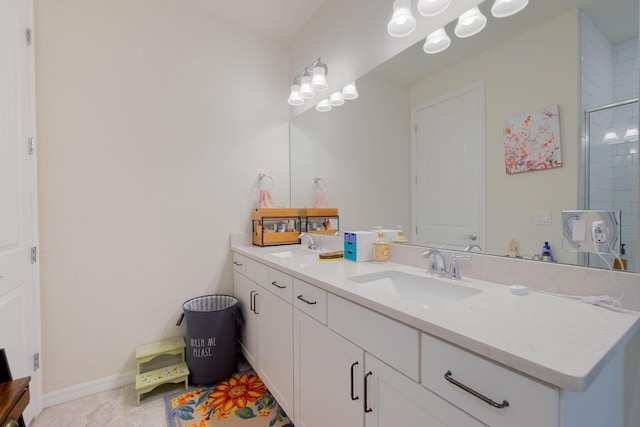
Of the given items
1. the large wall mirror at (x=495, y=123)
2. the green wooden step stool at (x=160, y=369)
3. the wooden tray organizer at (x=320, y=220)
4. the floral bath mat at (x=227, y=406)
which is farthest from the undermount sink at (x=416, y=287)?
the green wooden step stool at (x=160, y=369)

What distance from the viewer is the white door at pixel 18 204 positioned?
1382 millimetres

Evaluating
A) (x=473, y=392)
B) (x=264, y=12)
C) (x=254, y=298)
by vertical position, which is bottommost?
(x=254, y=298)

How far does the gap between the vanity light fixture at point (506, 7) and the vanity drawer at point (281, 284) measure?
1.43 metres

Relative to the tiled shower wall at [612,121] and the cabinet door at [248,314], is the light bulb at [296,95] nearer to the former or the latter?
the cabinet door at [248,314]

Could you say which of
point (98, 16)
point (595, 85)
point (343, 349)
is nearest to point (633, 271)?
point (595, 85)

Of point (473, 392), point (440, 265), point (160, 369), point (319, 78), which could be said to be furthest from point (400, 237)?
point (160, 369)

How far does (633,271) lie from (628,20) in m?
0.75

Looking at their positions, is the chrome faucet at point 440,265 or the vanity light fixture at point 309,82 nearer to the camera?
the chrome faucet at point 440,265

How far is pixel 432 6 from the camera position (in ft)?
4.38

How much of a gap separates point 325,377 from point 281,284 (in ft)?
1.68

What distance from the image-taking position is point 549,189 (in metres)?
1.02

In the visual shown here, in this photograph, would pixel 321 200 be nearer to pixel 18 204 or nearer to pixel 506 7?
pixel 506 7

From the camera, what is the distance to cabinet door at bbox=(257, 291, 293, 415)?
1452 millimetres

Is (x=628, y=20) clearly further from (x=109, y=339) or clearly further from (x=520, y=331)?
(x=109, y=339)
